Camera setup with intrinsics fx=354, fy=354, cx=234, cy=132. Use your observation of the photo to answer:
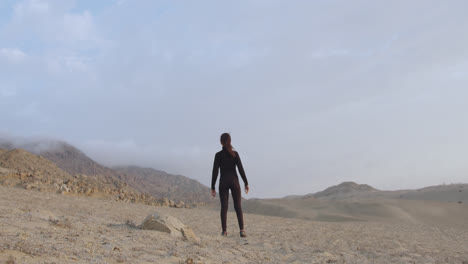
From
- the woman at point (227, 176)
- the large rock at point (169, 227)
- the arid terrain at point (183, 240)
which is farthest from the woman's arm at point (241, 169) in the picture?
the large rock at point (169, 227)

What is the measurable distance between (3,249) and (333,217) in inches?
578

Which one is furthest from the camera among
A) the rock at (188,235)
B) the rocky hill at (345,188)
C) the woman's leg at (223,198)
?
the rocky hill at (345,188)

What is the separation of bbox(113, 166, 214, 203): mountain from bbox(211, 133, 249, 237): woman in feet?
75.8

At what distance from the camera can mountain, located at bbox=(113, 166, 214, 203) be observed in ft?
104

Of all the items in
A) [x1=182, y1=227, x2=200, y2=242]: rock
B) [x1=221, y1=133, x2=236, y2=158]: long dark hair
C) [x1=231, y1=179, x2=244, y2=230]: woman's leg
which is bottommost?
[x1=182, y1=227, x2=200, y2=242]: rock

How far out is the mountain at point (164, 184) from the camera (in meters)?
31.6

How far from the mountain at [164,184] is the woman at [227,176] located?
23.1 m

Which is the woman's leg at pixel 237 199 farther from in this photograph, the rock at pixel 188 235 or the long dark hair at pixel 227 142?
the rock at pixel 188 235

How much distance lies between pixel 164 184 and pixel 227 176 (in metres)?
30.0

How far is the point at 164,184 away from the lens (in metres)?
36.0

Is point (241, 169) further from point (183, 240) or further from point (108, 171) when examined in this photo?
point (108, 171)

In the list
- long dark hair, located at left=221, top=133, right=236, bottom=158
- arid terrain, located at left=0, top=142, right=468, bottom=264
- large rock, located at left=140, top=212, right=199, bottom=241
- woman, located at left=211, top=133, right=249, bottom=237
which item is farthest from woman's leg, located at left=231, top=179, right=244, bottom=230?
large rock, located at left=140, top=212, right=199, bottom=241

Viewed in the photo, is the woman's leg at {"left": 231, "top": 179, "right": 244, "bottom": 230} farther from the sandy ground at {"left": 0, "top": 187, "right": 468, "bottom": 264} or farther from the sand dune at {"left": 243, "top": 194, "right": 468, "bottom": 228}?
the sand dune at {"left": 243, "top": 194, "right": 468, "bottom": 228}

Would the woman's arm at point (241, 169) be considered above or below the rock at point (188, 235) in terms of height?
above
